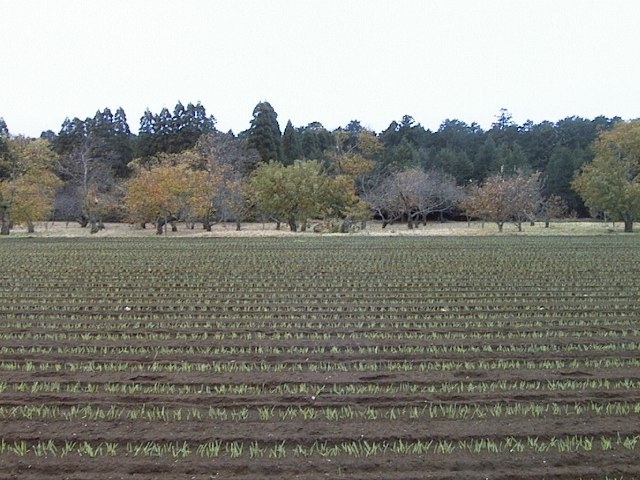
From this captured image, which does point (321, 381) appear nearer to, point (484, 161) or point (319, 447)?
point (319, 447)

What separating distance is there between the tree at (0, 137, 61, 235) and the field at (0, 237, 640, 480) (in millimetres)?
25417

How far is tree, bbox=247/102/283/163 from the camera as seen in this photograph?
51094mm

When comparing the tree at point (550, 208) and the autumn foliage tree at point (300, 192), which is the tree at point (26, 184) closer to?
the autumn foliage tree at point (300, 192)

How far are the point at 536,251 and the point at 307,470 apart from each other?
18471 mm

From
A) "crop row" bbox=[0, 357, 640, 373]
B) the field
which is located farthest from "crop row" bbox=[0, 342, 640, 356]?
"crop row" bbox=[0, 357, 640, 373]

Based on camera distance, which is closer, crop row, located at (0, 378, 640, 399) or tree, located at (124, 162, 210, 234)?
crop row, located at (0, 378, 640, 399)

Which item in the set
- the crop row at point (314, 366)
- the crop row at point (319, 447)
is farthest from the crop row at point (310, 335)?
the crop row at point (319, 447)

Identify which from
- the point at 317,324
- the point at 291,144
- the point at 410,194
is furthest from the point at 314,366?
the point at 291,144

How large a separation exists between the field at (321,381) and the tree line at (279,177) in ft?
85.3

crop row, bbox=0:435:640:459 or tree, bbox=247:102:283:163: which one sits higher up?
tree, bbox=247:102:283:163

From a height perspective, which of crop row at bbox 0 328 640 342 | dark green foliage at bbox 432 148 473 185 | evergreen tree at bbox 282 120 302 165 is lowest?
crop row at bbox 0 328 640 342

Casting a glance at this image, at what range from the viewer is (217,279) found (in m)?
13.1

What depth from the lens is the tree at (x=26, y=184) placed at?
112 feet

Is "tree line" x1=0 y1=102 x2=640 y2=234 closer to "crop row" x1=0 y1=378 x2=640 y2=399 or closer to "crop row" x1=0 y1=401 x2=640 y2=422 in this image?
"crop row" x1=0 y1=378 x2=640 y2=399
